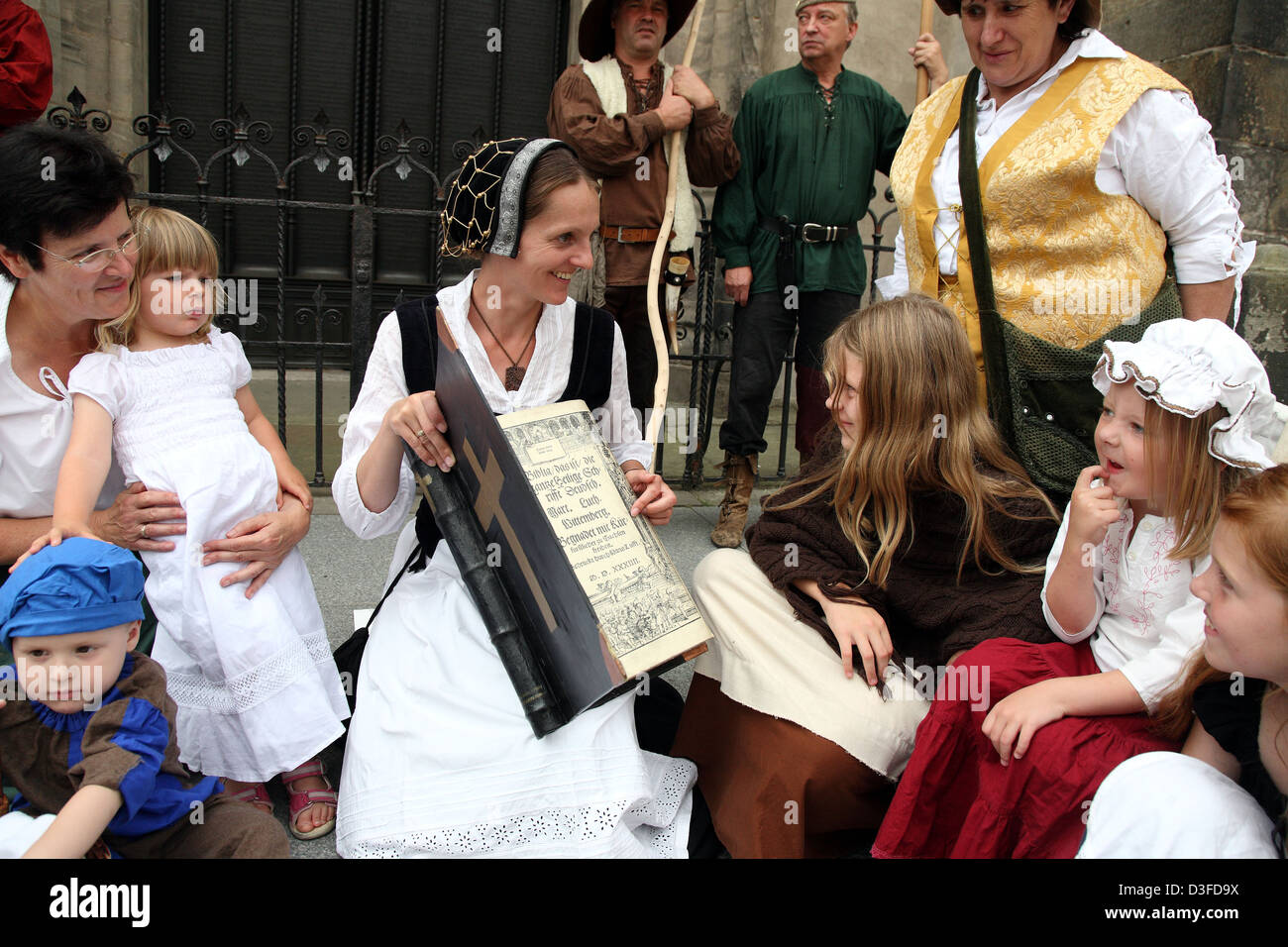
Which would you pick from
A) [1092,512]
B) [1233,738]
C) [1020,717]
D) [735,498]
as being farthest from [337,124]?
[1233,738]

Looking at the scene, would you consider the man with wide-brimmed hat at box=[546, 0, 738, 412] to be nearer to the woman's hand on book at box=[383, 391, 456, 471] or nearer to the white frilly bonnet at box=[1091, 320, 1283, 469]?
the woman's hand on book at box=[383, 391, 456, 471]

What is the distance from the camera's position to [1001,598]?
238 centimetres

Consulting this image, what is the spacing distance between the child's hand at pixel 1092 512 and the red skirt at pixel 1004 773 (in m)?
0.30

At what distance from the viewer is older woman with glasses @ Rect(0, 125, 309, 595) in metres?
2.26

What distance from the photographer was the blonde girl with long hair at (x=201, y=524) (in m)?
2.36

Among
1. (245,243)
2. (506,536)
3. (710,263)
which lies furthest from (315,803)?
(245,243)

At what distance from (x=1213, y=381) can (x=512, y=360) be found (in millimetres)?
1632

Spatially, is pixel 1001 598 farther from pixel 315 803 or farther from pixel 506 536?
pixel 315 803

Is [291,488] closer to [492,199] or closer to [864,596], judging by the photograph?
[492,199]

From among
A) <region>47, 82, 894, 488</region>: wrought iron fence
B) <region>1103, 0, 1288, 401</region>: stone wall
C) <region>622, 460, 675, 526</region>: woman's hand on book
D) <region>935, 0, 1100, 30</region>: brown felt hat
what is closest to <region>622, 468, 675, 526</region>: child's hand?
<region>622, 460, 675, 526</region>: woman's hand on book

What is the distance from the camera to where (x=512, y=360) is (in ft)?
8.74

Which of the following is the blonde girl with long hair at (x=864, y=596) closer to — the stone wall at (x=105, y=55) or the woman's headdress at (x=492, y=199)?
the woman's headdress at (x=492, y=199)

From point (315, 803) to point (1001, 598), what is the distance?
5.70 feet

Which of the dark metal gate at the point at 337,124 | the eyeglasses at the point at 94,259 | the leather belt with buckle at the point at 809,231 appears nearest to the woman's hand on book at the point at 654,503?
the eyeglasses at the point at 94,259
